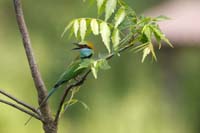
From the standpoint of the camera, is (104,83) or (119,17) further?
(104,83)

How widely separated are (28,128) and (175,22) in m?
1.28

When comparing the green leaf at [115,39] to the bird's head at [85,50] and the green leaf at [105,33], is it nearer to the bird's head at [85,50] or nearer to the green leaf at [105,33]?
the green leaf at [105,33]

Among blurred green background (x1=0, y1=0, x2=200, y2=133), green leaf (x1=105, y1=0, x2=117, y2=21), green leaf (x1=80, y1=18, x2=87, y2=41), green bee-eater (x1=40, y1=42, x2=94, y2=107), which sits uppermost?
green leaf (x1=105, y1=0, x2=117, y2=21)

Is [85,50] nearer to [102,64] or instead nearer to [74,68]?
[74,68]

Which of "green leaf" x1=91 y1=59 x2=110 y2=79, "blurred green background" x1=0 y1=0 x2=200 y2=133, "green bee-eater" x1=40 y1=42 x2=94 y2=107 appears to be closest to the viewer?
"green leaf" x1=91 y1=59 x2=110 y2=79

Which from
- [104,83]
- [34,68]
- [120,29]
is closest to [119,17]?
[120,29]

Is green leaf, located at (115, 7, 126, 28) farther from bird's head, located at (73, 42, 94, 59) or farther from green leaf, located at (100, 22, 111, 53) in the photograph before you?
bird's head, located at (73, 42, 94, 59)

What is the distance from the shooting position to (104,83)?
521 centimetres

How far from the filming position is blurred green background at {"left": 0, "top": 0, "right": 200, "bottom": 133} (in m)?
4.43

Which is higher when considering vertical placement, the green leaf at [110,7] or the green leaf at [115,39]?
the green leaf at [110,7]

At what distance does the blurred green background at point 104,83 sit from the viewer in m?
4.43

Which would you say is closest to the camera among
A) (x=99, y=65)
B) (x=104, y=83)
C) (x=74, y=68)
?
(x=99, y=65)

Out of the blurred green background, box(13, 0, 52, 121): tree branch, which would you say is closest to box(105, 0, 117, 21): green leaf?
box(13, 0, 52, 121): tree branch

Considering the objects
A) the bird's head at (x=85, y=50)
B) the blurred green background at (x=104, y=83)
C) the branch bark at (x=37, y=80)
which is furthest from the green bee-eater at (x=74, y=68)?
the blurred green background at (x=104, y=83)
